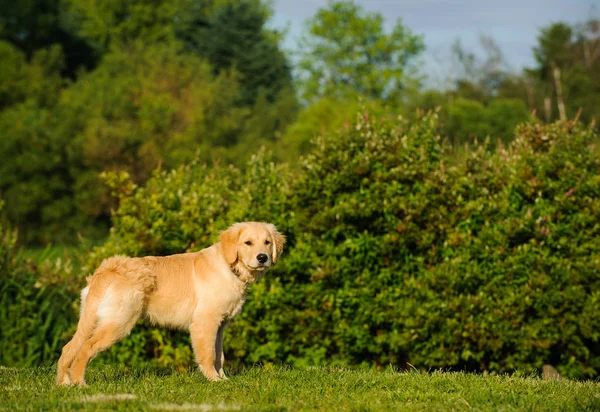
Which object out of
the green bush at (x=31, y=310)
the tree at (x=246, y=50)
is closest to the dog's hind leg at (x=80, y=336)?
the green bush at (x=31, y=310)

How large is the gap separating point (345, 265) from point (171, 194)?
282 centimetres

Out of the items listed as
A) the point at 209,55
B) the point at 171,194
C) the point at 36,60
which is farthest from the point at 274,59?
the point at 171,194

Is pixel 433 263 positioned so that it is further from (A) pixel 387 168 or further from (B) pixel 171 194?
(B) pixel 171 194

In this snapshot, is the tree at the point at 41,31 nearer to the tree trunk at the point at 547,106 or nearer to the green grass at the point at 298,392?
the tree trunk at the point at 547,106

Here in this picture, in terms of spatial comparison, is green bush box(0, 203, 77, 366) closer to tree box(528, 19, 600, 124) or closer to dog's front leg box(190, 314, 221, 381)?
dog's front leg box(190, 314, 221, 381)

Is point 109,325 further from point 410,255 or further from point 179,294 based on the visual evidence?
point 410,255

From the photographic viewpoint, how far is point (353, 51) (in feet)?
188

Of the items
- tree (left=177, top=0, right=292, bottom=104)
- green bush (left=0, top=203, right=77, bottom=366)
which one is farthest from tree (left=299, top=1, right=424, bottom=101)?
green bush (left=0, top=203, right=77, bottom=366)

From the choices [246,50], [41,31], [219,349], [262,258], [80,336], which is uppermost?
[41,31]

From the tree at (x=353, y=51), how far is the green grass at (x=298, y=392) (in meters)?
49.0

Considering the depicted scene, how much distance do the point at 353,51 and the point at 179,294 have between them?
167 feet

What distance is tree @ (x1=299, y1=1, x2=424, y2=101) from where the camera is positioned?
56.4 meters

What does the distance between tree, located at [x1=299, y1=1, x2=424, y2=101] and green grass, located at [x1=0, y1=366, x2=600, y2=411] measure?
49.0 metres

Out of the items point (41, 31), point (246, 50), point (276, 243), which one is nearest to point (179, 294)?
point (276, 243)
